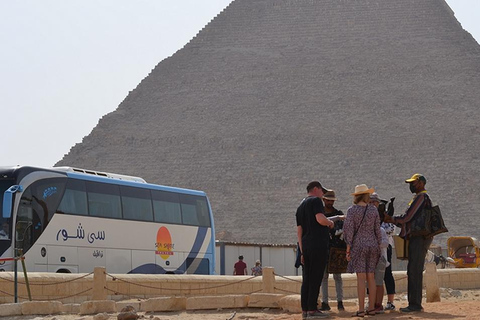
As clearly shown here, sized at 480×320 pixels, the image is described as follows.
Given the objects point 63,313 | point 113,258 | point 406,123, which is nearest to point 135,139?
point 406,123

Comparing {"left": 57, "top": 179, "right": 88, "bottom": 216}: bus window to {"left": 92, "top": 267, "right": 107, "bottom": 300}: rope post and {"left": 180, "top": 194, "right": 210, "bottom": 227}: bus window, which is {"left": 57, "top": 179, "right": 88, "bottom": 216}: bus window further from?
{"left": 92, "top": 267, "right": 107, "bottom": 300}: rope post

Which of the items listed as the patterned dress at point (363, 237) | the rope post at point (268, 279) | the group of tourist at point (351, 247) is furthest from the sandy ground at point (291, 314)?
the rope post at point (268, 279)

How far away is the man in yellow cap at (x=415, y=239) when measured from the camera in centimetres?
A: 1502

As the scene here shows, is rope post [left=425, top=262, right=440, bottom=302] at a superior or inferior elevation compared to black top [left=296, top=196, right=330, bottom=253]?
inferior

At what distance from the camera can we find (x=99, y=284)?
19016 mm

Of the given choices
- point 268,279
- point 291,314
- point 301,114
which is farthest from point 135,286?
point 301,114

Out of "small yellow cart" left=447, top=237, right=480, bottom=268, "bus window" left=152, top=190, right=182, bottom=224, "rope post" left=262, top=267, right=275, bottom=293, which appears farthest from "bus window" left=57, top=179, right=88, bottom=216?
"small yellow cart" left=447, top=237, right=480, bottom=268

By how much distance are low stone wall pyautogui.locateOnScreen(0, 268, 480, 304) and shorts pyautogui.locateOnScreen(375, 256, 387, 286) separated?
3565 mm

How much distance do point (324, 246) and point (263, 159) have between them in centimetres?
8217

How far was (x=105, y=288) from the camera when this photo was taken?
19109 millimetres

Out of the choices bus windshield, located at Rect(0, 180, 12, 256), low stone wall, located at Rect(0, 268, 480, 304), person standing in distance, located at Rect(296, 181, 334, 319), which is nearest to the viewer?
person standing in distance, located at Rect(296, 181, 334, 319)

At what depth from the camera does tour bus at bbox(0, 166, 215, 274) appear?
2198cm

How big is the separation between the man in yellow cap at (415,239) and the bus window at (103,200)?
9099mm

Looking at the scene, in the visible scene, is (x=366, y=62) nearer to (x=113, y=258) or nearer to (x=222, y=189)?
(x=222, y=189)
